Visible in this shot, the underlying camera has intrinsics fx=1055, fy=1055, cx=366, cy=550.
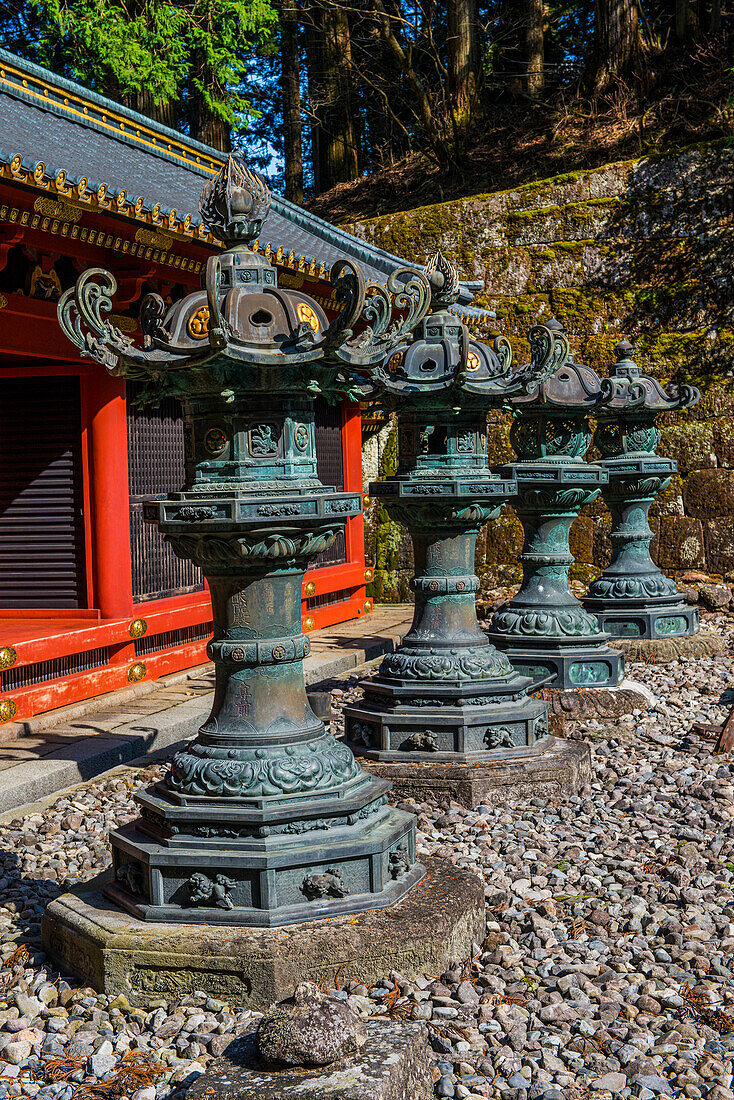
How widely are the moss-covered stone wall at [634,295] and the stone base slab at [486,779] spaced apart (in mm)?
6507

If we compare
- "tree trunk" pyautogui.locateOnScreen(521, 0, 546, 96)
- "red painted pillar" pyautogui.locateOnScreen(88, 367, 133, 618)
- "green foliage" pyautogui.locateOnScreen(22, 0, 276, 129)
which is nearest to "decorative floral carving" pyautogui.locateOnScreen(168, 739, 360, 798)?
"red painted pillar" pyautogui.locateOnScreen(88, 367, 133, 618)

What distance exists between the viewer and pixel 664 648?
819 cm

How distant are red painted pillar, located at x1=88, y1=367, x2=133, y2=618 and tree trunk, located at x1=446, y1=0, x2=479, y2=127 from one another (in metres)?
12.0

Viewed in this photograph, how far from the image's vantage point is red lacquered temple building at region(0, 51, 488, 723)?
6.15 m

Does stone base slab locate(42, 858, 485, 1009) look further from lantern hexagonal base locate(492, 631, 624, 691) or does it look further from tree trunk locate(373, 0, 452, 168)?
tree trunk locate(373, 0, 452, 168)

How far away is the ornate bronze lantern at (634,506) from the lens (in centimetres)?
838

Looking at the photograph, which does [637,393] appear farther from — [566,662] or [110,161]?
[110,161]

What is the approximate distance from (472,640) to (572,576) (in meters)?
6.21

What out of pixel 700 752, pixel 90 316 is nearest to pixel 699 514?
pixel 700 752

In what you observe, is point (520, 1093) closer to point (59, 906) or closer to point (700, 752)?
point (59, 906)

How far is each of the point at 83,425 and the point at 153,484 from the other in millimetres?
804

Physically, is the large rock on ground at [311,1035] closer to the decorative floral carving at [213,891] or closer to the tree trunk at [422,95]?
the decorative floral carving at [213,891]

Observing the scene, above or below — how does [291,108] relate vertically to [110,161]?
above

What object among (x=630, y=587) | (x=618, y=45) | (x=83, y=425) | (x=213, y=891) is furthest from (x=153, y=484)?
(x=618, y=45)
